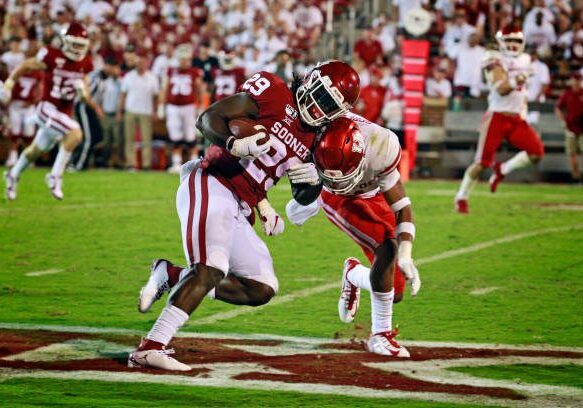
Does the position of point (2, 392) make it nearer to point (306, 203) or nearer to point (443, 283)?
point (306, 203)

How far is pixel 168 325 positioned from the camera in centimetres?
491

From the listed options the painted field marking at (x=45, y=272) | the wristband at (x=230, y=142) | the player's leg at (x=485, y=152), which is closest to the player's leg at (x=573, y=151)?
the player's leg at (x=485, y=152)

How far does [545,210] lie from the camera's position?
1247 centimetres

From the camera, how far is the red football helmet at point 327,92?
501 cm

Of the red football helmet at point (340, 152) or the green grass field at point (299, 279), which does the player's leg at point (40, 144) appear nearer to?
the green grass field at point (299, 279)

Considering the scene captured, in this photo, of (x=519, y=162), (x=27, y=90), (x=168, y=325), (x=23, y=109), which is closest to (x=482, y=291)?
(x=168, y=325)

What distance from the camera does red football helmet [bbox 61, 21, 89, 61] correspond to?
1233 cm

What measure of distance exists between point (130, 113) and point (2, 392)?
1398 cm

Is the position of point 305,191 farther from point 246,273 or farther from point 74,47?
point 74,47

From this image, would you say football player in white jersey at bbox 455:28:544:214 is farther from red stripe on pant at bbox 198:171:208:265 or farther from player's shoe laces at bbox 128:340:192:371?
player's shoe laces at bbox 128:340:192:371

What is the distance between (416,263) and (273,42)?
11897 millimetres

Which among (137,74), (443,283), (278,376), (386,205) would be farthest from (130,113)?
(278,376)

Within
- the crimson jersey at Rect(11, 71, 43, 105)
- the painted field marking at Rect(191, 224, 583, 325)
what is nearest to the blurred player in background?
the painted field marking at Rect(191, 224, 583, 325)

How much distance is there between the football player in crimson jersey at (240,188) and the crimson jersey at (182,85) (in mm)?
12400
